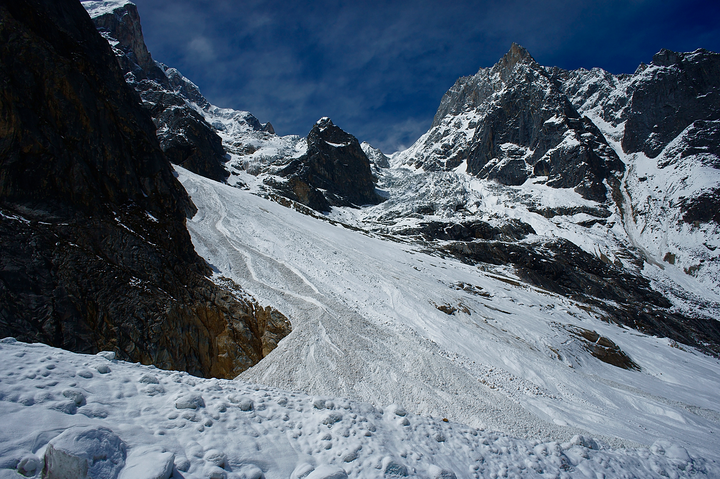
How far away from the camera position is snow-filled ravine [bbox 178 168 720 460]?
41.7 feet

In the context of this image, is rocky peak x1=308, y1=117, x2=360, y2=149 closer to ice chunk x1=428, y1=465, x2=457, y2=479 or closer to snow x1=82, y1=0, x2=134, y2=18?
snow x1=82, y1=0, x2=134, y2=18

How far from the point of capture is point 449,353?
17.6 meters

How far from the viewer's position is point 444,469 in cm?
527

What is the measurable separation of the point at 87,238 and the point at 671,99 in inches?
5609

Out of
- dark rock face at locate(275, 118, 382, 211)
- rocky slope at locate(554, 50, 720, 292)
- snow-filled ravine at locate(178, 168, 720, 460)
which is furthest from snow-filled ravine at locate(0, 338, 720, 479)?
dark rock face at locate(275, 118, 382, 211)

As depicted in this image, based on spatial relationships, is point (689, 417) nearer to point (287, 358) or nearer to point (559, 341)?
point (559, 341)

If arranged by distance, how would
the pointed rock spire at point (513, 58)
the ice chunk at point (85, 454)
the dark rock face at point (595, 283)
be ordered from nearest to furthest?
the ice chunk at point (85, 454)
the dark rock face at point (595, 283)
the pointed rock spire at point (513, 58)

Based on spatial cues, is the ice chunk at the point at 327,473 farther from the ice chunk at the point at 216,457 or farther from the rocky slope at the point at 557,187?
the rocky slope at the point at 557,187

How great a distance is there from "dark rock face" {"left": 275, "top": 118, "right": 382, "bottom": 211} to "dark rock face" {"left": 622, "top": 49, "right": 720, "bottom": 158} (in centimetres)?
8406

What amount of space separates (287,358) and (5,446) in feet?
34.8

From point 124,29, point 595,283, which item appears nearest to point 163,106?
point 124,29

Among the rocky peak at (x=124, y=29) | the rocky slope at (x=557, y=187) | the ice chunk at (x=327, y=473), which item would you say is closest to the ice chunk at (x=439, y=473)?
the ice chunk at (x=327, y=473)

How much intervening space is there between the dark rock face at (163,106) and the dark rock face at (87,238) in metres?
71.7

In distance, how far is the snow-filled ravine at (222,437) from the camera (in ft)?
11.4
